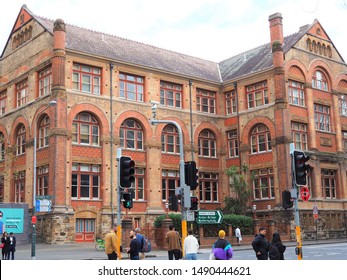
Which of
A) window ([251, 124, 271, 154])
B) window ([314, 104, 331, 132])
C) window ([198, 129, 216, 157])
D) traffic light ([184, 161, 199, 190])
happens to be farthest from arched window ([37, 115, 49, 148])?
traffic light ([184, 161, 199, 190])

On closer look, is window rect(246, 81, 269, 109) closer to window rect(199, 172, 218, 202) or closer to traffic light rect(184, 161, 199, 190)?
window rect(199, 172, 218, 202)

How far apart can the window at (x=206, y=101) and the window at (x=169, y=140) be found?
4.27m

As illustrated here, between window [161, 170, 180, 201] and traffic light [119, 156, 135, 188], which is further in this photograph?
window [161, 170, 180, 201]

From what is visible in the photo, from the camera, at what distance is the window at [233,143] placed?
165ft

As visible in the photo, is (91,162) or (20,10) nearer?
(91,162)

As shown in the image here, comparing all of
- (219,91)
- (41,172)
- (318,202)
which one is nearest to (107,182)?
(41,172)

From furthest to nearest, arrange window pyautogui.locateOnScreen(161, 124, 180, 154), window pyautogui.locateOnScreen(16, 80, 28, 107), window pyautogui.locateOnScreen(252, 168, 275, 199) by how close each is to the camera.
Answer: window pyautogui.locateOnScreen(161, 124, 180, 154), window pyautogui.locateOnScreen(252, 168, 275, 199), window pyautogui.locateOnScreen(16, 80, 28, 107)

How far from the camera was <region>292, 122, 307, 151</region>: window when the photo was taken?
47.2 metres

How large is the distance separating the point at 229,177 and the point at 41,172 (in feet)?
60.4

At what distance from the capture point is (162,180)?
46.1 metres

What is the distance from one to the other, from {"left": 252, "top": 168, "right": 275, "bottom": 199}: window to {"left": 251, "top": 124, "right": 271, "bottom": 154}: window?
1997 millimetres

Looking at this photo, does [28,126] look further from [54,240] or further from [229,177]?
[229,177]

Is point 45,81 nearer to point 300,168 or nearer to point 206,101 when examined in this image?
point 206,101

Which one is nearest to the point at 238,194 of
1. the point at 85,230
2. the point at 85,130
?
the point at 85,230
